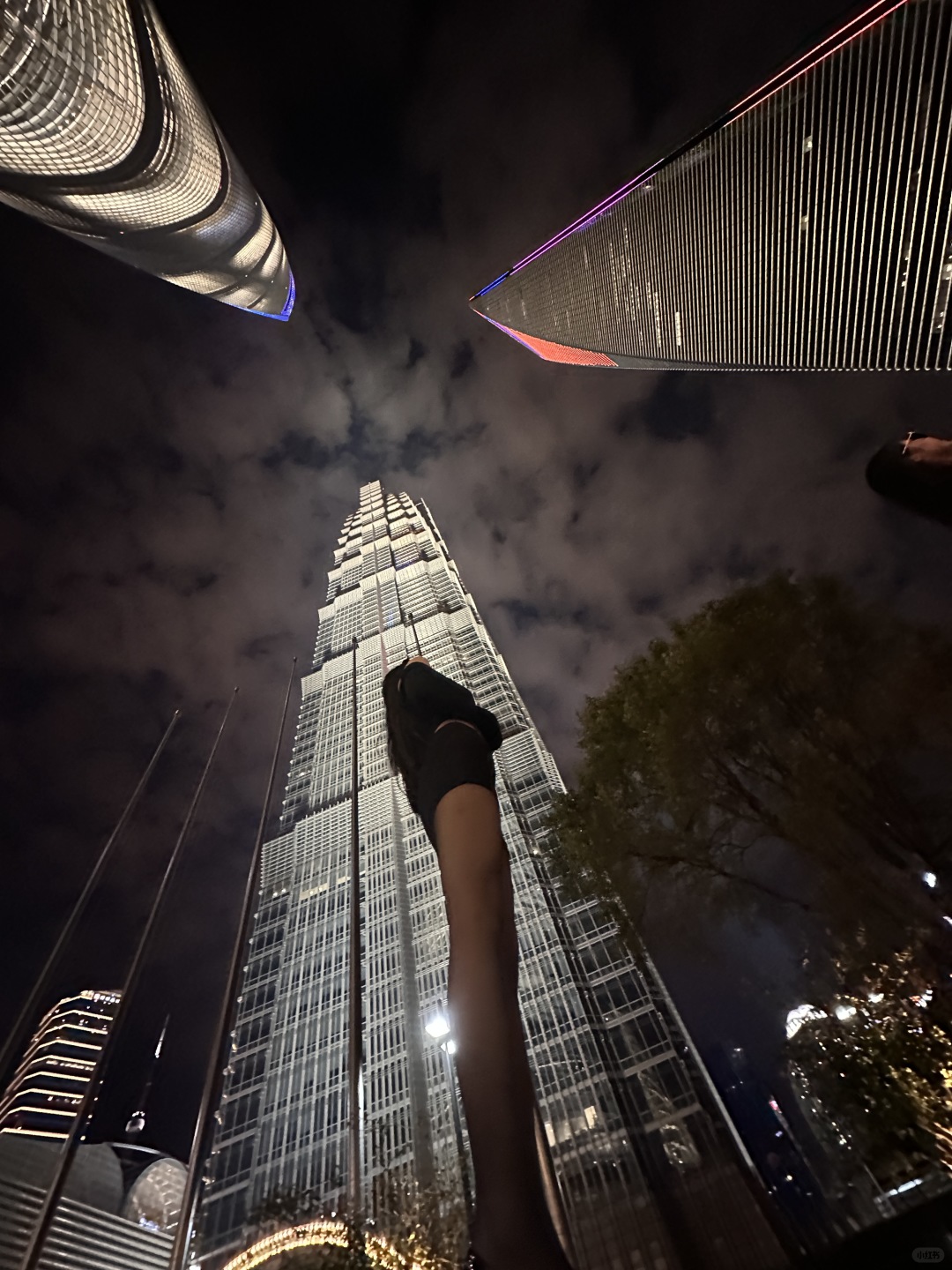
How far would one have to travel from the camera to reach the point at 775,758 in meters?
10.9

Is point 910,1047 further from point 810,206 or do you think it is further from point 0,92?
point 810,206

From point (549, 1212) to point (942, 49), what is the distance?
1060 inches

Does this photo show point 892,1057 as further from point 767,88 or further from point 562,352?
point 562,352

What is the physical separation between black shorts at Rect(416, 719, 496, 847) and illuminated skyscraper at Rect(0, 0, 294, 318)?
8456 millimetres

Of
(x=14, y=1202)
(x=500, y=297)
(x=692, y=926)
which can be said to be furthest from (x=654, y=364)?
(x=14, y=1202)

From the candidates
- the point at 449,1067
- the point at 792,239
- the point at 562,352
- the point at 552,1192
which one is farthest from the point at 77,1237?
the point at 792,239

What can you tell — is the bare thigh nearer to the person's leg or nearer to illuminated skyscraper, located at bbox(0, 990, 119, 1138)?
the person's leg

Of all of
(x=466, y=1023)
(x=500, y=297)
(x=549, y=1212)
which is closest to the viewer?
(x=549, y=1212)

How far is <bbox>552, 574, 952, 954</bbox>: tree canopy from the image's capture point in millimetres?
9445

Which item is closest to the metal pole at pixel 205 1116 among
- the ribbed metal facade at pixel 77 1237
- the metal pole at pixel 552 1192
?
the metal pole at pixel 552 1192

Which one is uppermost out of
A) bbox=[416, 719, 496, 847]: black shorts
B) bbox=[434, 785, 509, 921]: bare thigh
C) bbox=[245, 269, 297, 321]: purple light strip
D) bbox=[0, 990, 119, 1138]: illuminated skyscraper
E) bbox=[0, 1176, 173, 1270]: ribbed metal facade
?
bbox=[0, 990, 119, 1138]: illuminated skyscraper

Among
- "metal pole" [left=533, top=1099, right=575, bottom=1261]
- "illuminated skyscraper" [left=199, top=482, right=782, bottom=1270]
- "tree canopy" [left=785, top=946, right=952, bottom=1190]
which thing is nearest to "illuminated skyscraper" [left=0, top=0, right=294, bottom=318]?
"metal pole" [left=533, top=1099, right=575, bottom=1261]

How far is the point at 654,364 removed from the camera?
120 feet

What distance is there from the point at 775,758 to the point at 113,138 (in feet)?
46.7
